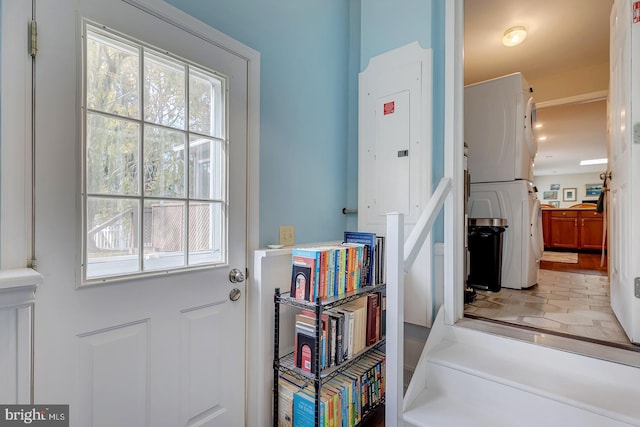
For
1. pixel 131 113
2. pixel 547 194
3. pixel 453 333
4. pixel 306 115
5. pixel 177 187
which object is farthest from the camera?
pixel 547 194

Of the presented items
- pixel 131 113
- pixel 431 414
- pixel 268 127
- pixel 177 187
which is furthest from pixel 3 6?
pixel 431 414

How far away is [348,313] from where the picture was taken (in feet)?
5.33

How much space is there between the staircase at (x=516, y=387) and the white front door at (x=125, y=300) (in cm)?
96

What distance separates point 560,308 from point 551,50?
9.33 feet

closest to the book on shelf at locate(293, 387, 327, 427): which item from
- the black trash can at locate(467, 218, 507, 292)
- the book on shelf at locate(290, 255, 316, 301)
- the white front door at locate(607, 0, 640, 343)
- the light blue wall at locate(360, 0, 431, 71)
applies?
the book on shelf at locate(290, 255, 316, 301)

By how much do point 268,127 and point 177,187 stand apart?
0.63m

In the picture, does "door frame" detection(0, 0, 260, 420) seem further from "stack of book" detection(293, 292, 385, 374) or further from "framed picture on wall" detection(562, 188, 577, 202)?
"framed picture on wall" detection(562, 188, 577, 202)

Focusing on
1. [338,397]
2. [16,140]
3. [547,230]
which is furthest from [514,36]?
[547,230]

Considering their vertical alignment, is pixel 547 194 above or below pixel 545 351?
above

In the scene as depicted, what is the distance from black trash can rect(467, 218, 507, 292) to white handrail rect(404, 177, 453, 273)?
3.84ft

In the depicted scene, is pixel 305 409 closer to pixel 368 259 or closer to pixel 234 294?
pixel 234 294

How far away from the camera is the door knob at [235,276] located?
5.00 feet

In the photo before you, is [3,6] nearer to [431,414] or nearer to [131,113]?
[131,113]

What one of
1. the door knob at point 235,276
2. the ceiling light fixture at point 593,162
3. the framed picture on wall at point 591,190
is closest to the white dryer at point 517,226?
the door knob at point 235,276
